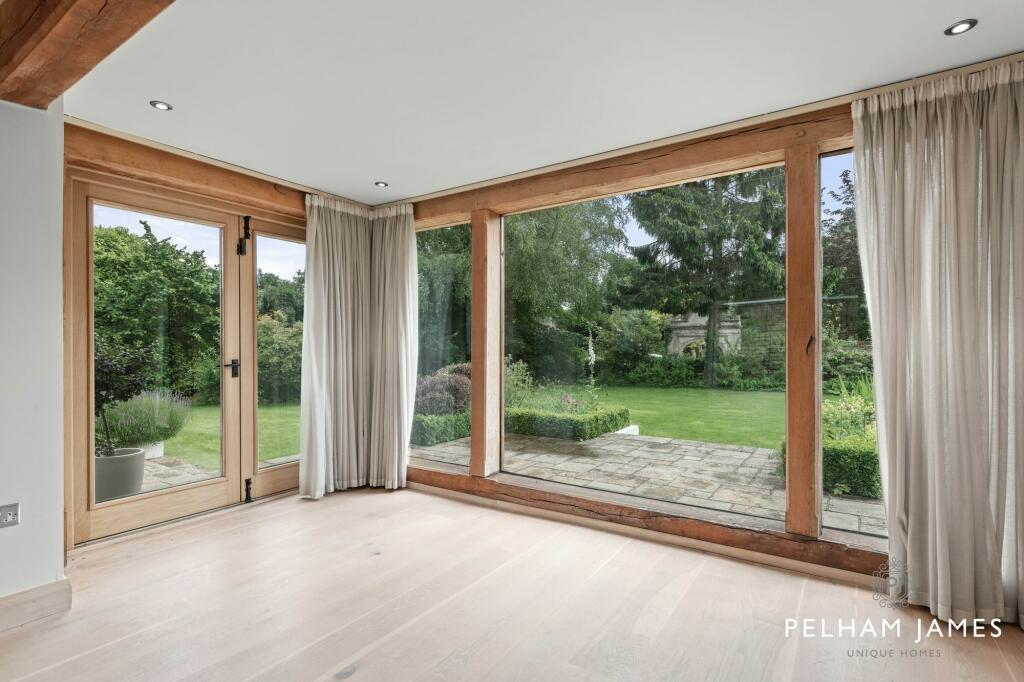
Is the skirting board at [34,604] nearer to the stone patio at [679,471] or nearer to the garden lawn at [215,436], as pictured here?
the garden lawn at [215,436]

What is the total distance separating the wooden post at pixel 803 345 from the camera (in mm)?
2838

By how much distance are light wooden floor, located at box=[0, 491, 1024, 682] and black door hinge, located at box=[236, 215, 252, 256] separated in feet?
6.69

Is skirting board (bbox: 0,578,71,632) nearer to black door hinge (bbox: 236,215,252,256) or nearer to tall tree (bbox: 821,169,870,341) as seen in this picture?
black door hinge (bbox: 236,215,252,256)

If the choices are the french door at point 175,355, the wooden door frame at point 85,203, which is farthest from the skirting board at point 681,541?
the wooden door frame at point 85,203

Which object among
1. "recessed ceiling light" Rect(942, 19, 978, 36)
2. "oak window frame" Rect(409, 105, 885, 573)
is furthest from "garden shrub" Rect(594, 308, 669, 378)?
"recessed ceiling light" Rect(942, 19, 978, 36)

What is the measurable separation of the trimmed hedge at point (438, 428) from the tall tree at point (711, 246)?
5.84ft

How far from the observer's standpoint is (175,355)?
369 centimetres

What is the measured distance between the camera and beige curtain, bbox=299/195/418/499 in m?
4.27

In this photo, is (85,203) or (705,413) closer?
(85,203)

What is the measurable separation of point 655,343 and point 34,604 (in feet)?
11.6

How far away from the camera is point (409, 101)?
8.90 ft

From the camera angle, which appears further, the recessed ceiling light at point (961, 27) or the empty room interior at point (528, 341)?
the empty room interior at point (528, 341)

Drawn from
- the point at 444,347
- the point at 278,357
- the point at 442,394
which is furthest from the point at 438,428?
the point at 278,357

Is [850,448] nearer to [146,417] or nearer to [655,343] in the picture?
[655,343]
